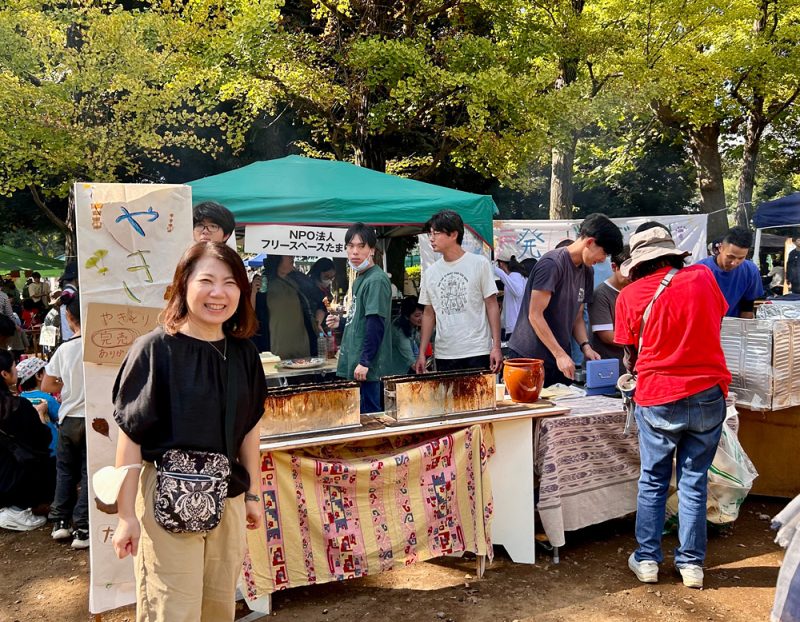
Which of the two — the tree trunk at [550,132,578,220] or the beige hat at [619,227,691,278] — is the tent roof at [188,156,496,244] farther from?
the tree trunk at [550,132,578,220]

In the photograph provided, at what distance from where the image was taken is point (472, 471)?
3.25 m

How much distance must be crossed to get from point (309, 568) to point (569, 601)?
3.95 ft

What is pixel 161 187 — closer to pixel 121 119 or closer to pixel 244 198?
pixel 244 198

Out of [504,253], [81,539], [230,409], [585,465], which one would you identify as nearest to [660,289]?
[585,465]

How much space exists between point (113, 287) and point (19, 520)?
2436 millimetres

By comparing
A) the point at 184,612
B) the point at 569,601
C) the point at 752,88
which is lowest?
the point at 569,601

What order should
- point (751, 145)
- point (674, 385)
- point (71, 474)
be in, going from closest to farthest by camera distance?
1. point (674, 385)
2. point (71, 474)
3. point (751, 145)

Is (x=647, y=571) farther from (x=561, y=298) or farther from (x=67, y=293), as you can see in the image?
(x=67, y=293)

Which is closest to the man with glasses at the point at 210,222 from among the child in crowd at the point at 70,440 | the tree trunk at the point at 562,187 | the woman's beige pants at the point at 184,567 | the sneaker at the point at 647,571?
the child in crowd at the point at 70,440

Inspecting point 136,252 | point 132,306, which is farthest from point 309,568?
point 136,252

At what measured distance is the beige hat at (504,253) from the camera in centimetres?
831

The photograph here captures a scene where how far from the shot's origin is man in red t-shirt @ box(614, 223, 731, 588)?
2.93 metres

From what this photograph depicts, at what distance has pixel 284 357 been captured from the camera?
224 inches

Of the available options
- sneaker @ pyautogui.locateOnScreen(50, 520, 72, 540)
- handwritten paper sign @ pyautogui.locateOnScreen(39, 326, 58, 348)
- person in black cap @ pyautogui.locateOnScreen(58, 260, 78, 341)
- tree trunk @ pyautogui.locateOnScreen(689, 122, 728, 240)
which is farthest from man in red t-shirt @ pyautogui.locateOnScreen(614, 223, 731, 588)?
tree trunk @ pyautogui.locateOnScreen(689, 122, 728, 240)
